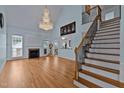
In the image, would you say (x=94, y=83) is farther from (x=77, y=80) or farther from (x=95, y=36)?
(x=95, y=36)

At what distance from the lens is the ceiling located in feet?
27.7

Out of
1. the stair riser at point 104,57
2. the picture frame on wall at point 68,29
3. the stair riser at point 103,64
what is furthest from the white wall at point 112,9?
the stair riser at point 103,64

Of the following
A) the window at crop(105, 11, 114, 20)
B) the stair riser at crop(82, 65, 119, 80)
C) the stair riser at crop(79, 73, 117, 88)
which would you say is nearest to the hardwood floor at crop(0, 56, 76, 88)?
the stair riser at crop(79, 73, 117, 88)

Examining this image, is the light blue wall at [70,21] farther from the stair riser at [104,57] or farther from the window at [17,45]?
the stair riser at [104,57]

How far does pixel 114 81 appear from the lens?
8.59 ft

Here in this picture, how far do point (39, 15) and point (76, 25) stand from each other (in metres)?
3.45

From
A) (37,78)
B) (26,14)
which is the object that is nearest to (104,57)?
(37,78)

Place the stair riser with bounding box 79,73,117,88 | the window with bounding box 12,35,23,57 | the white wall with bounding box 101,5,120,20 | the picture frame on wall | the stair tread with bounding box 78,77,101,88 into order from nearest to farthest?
the stair riser with bounding box 79,73,117,88 → the stair tread with bounding box 78,77,101,88 → the picture frame on wall → the window with bounding box 12,35,23,57 → the white wall with bounding box 101,5,120,20


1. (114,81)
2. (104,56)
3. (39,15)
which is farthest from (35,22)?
(114,81)

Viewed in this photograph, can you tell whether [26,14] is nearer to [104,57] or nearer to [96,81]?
[104,57]

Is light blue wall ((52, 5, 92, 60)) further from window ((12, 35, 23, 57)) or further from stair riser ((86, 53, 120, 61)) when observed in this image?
stair riser ((86, 53, 120, 61))

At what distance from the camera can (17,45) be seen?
9.71 meters

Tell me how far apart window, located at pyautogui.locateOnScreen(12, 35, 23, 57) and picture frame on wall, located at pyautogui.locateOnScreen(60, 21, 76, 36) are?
368 centimetres

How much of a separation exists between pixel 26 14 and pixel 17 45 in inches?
103
